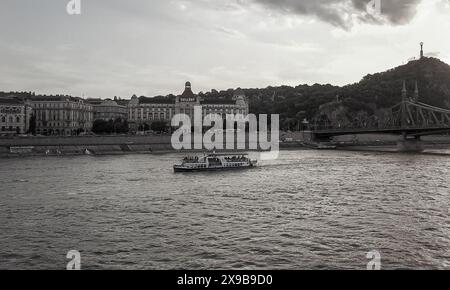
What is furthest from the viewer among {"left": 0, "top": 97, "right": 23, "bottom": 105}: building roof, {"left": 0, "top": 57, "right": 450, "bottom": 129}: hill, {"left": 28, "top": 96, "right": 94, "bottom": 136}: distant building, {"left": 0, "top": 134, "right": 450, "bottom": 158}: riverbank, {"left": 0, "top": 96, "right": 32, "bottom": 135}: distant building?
{"left": 0, "top": 57, "right": 450, "bottom": 129}: hill

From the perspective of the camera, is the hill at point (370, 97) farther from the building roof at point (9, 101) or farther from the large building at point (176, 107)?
the building roof at point (9, 101)

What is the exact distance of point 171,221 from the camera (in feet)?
61.4

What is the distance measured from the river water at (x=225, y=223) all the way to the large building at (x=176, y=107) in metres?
89.6

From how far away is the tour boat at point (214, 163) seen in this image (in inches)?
1694

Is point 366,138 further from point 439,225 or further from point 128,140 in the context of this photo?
point 439,225

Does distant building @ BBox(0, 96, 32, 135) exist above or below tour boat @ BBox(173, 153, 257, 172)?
above

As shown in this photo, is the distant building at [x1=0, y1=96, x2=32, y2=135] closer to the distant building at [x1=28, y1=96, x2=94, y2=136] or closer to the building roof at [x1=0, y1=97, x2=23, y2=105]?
the building roof at [x1=0, y1=97, x2=23, y2=105]

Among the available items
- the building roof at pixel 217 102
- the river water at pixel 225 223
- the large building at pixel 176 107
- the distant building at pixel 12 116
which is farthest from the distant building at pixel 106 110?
the river water at pixel 225 223

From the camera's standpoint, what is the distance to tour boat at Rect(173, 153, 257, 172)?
43031mm

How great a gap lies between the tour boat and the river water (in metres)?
9.19

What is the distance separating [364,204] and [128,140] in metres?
58.7

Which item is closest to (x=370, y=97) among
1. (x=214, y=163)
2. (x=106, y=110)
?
(x=106, y=110)

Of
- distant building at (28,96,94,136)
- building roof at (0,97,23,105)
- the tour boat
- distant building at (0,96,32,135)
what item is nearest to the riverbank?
distant building at (0,96,32,135)
